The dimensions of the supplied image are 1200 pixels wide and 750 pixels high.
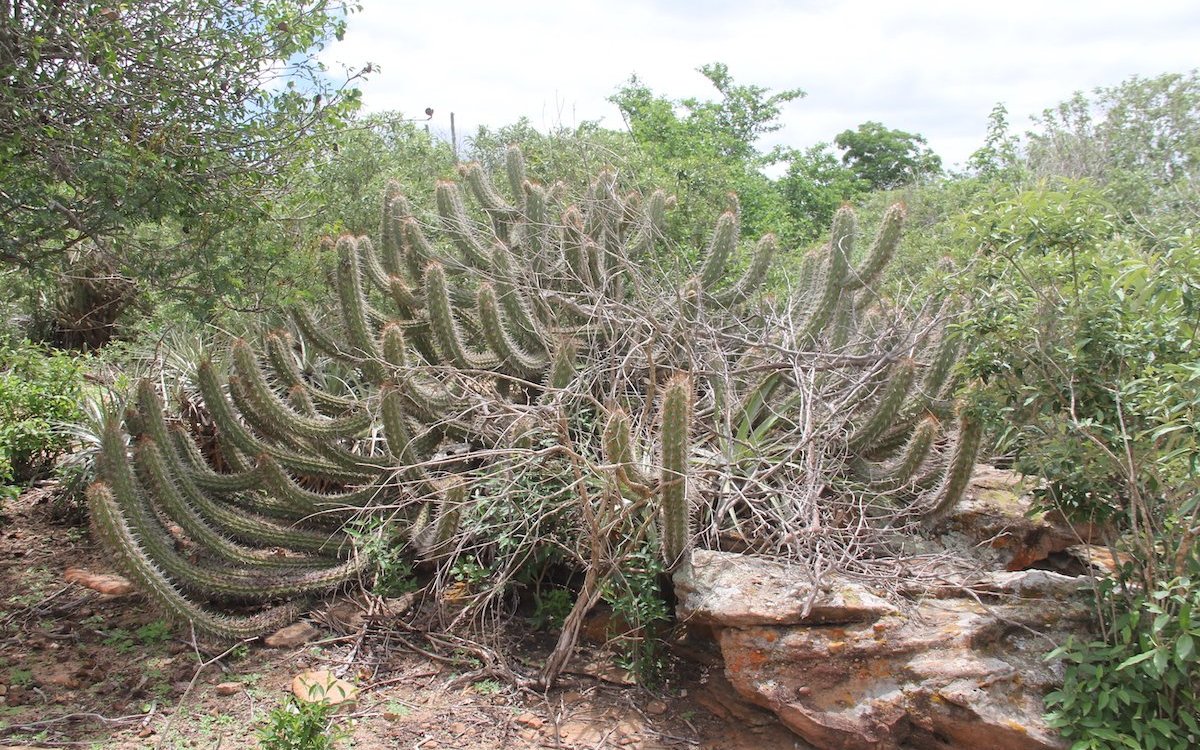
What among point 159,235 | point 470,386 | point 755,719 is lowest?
point 755,719

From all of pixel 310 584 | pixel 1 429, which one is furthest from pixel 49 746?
pixel 1 429

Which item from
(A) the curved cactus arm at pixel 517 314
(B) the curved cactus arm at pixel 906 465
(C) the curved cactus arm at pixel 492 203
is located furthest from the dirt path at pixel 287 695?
(C) the curved cactus arm at pixel 492 203

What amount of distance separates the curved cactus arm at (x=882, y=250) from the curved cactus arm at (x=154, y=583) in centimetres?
392

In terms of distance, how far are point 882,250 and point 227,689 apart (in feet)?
14.4

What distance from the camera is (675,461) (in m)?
3.83

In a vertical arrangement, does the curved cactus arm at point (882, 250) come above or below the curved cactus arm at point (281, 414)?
above

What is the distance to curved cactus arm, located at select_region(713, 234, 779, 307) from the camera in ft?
19.7

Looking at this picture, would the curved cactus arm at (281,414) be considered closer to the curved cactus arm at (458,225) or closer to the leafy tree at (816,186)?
the curved cactus arm at (458,225)

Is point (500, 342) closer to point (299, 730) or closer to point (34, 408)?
point (299, 730)

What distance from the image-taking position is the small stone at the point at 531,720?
13.0ft

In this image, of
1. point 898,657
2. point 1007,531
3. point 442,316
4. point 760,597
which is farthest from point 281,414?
point 1007,531

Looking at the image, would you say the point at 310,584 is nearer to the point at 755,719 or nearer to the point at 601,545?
the point at 601,545

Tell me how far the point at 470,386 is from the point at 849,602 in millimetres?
2355

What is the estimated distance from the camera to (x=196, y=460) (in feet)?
17.2
